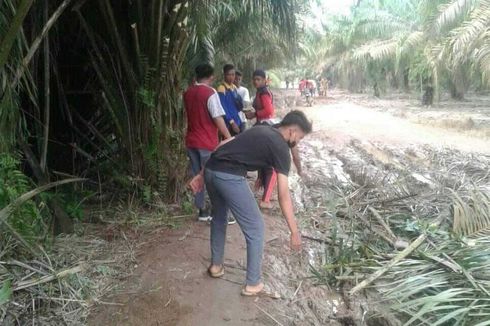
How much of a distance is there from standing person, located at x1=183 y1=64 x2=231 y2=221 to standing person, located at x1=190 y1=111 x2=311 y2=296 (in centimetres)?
150

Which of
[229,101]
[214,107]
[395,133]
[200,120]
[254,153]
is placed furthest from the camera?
[395,133]

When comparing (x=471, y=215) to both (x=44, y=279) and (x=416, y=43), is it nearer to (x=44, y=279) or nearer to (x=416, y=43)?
(x=44, y=279)

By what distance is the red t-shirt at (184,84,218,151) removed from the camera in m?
5.16

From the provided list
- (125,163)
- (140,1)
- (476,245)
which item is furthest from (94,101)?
(476,245)

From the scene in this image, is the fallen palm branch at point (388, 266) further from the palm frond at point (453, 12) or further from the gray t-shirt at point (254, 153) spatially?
the palm frond at point (453, 12)

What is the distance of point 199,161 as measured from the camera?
528 cm

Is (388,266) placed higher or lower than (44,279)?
lower

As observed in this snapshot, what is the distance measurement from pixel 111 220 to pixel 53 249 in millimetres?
1302

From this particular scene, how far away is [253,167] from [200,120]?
179 centimetres

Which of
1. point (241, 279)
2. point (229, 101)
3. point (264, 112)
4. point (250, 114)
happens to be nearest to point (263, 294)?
point (241, 279)

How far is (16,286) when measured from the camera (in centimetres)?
323

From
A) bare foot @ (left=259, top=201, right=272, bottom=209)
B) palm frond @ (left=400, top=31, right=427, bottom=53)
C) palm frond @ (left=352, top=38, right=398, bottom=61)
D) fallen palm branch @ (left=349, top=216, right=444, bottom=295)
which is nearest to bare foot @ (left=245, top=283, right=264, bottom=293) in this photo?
fallen palm branch @ (left=349, top=216, right=444, bottom=295)

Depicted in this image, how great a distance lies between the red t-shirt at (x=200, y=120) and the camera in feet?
16.9

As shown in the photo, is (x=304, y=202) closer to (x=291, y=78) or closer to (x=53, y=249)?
(x=53, y=249)
